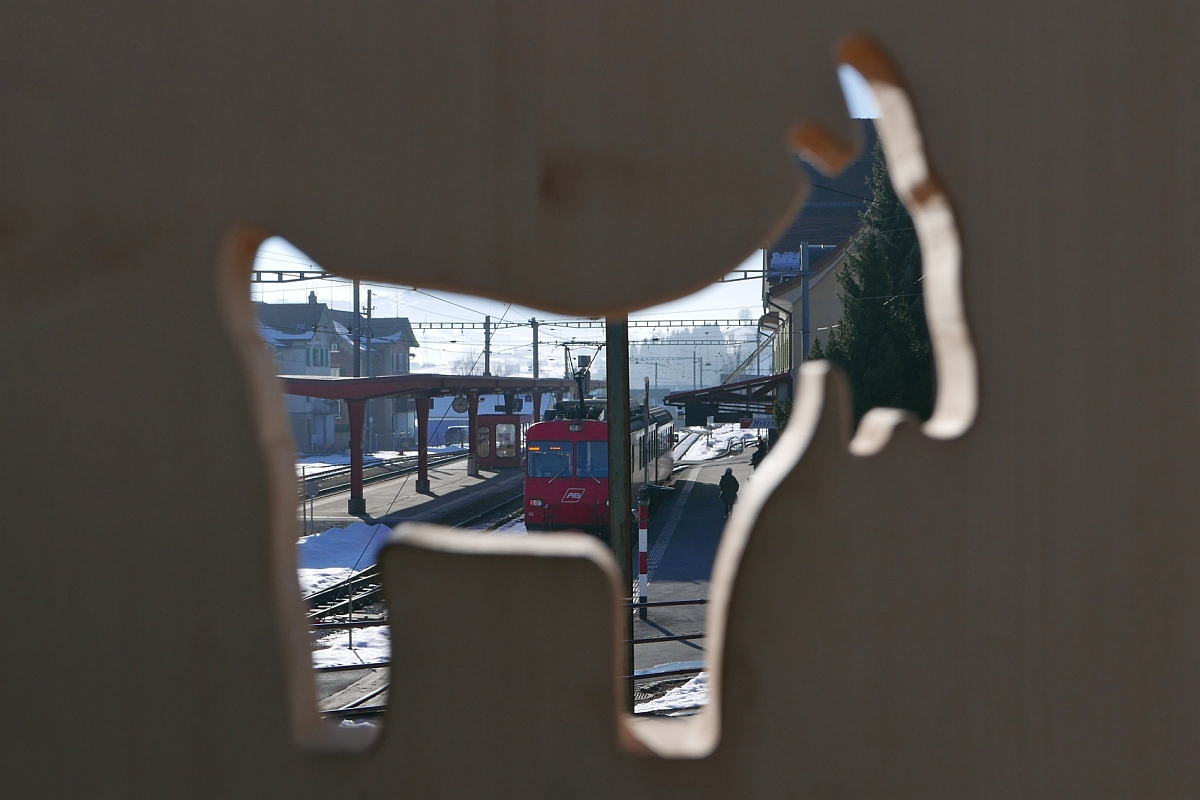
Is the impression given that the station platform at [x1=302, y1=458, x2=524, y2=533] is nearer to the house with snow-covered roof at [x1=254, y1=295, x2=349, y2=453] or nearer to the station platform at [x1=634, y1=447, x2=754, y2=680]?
the station platform at [x1=634, y1=447, x2=754, y2=680]

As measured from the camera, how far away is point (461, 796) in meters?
1.83

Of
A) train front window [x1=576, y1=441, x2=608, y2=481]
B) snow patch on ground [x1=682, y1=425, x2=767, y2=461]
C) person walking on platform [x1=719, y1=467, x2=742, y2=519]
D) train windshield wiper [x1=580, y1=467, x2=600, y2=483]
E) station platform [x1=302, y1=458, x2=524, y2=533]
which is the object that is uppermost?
train front window [x1=576, y1=441, x2=608, y2=481]

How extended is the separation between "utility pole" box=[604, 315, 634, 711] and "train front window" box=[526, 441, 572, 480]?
7.23 m

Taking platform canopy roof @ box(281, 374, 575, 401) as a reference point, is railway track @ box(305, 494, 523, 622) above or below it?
below

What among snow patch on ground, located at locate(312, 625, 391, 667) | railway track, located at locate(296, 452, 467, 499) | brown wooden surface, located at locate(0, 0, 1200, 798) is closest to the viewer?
brown wooden surface, located at locate(0, 0, 1200, 798)

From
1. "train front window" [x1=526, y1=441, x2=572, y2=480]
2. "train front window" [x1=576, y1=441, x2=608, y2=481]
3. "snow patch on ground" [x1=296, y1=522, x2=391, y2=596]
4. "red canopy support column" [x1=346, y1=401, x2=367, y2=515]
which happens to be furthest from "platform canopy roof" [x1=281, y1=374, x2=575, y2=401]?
"train front window" [x1=576, y1=441, x2=608, y2=481]

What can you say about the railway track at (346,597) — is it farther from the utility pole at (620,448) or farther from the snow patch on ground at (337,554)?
the utility pole at (620,448)

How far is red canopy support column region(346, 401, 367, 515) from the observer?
1950cm

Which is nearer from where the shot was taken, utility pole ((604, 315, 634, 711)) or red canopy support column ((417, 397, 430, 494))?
utility pole ((604, 315, 634, 711))

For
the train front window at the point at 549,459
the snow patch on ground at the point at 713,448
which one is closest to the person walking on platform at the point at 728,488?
the train front window at the point at 549,459

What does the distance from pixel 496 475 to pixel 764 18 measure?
2814 cm

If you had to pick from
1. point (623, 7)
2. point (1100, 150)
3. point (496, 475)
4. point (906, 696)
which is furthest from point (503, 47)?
point (496, 475)

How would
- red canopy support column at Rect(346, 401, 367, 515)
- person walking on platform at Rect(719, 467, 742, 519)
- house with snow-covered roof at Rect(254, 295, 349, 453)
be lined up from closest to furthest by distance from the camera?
person walking on platform at Rect(719, 467, 742, 519) → red canopy support column at Rect(346, 401, 367, 515) → house with snow-covered roof at Rect(254, 295, 349, 453)

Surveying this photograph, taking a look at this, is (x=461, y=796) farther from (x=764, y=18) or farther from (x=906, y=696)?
(x=764, y=18)
